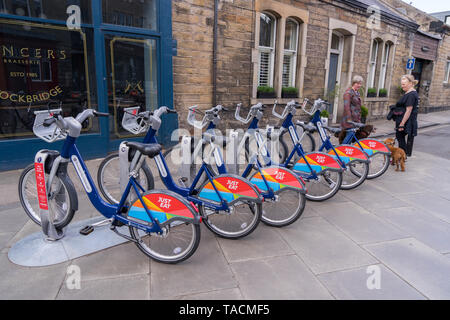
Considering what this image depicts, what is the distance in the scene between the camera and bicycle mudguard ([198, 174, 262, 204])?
322 centimetres

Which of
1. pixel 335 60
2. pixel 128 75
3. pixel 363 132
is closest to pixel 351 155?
pixel 363 132

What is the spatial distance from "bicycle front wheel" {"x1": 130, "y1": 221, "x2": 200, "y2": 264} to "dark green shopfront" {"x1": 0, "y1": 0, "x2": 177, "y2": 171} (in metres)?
3.74

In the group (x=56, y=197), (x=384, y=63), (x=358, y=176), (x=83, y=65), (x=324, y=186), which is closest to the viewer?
(x=56, y=197)

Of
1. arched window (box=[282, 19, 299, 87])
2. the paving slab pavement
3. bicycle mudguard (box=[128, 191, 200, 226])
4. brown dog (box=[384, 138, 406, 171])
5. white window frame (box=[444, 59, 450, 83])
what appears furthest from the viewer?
white window frame (box=[444, 59, 450, 83])

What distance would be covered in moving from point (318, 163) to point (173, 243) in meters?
2.30

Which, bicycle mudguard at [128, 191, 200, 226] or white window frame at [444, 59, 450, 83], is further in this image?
white window frame at [444, 59, 450, 83]

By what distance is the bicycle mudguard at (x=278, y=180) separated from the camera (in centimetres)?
356

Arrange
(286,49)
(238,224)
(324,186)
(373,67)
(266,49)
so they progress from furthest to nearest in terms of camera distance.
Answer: (373,67) < (286,49) < (266,49) < (324,186) < (238,224)

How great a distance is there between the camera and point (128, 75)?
6.74 metres

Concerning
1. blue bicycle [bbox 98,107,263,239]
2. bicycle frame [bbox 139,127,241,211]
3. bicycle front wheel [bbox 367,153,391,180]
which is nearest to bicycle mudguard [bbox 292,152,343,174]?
blue bicycle [bbox 98,107,263,239]

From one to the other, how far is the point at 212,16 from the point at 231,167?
4804 mm

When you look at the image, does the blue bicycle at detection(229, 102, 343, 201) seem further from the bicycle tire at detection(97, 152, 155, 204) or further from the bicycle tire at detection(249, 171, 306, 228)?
the bicycle tire at detection(97, 152, 155, 204)

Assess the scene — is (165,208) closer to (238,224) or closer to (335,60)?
(238,224)

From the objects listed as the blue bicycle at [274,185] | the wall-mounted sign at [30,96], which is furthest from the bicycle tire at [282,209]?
the wall-mounted sign at [30,96]
